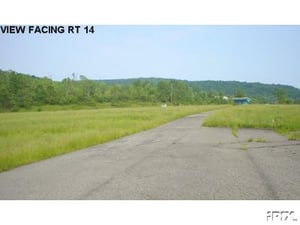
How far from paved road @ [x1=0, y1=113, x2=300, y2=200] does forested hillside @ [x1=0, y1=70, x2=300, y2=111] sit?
7.94m

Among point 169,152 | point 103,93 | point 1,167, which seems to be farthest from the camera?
point 103,93

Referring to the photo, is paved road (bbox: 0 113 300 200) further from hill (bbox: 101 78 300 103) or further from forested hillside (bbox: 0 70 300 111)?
hill (bbox: 101 78 300 103)

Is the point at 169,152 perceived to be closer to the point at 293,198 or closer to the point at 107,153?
the point at 107,153

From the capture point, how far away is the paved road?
16.7 feet

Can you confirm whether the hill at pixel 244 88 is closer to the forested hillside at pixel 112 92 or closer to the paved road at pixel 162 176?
the forested hillside at pixel 112 92

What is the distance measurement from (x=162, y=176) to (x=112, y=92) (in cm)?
4993

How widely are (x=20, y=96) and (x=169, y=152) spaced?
12811mm

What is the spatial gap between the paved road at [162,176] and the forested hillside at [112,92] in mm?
7940

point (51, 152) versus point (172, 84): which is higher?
point (172, 84)

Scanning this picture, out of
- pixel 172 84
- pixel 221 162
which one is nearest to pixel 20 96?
pixel 221 162

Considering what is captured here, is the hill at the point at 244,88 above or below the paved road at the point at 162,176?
above

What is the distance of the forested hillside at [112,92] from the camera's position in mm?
17098

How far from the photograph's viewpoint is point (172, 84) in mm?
81125

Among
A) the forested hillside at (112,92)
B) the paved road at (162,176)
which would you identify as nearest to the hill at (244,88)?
the forested hillside at (112,92)
